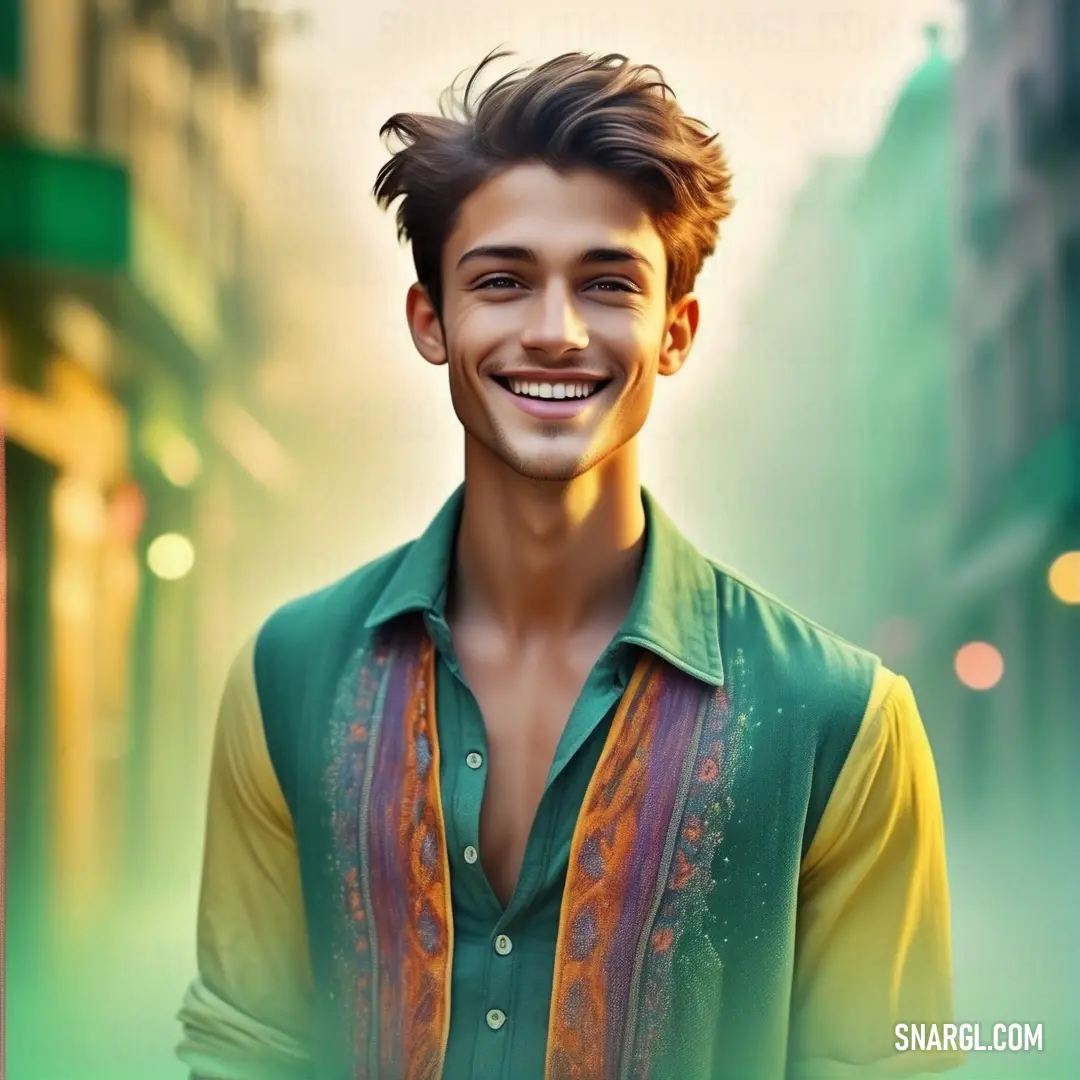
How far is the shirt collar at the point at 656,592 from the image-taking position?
94.7 inches

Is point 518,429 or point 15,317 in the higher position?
point 15,317

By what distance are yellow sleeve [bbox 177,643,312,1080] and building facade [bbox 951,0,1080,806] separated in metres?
1.40

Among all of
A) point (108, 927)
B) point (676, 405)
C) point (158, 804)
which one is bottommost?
point (108, 927)

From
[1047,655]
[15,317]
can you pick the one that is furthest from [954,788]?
[15,317]

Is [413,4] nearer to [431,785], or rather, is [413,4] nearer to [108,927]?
[431,785]

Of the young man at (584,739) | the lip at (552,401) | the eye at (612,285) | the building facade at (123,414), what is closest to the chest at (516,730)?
the young man at (584,739)

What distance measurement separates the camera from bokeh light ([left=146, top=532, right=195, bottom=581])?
8.53ft

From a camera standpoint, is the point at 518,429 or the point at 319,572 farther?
the point at 319,572

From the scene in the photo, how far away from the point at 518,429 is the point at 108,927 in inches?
52.7

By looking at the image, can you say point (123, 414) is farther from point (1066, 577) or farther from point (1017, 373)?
point (1066, 577)

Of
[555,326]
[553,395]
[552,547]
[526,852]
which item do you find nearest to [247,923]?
[526,852]

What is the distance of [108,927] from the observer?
263 centimetres

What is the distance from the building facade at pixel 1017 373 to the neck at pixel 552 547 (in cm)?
69

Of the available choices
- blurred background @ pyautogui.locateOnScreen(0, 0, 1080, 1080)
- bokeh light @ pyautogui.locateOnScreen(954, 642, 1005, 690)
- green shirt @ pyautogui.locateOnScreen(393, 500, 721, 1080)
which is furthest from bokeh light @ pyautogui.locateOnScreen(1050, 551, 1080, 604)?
green shirt @ pyautogui.locateOnScreen(393, 500, 721, 1080)
